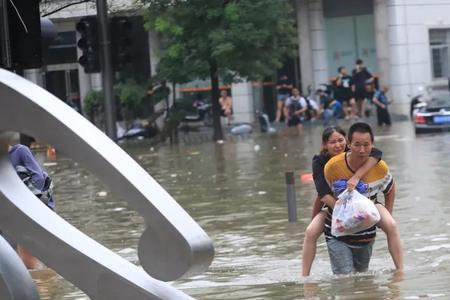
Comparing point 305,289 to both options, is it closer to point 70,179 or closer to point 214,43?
point 70,179

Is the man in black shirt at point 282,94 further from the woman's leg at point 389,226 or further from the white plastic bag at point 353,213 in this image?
the white plastic bag at point 353,213

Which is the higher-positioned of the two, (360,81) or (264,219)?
(360,81)

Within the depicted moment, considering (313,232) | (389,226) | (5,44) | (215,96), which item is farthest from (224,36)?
(5,44)

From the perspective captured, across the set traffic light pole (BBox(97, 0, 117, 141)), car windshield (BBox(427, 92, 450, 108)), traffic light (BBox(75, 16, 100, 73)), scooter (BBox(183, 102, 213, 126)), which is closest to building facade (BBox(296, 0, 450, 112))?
scooter (BBox(183, 102, 213, 126))

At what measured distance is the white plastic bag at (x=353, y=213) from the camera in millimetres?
10094

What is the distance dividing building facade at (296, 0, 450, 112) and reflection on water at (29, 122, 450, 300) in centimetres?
1629

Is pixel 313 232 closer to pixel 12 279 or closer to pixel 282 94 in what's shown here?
pixel 12 279

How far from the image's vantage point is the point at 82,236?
20.4 feet

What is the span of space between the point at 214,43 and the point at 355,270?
2957 cm

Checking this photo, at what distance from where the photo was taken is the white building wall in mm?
50500

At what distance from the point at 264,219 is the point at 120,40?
4.21m

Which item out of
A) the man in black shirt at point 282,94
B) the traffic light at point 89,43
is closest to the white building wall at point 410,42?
the man in black shirt at point 282,94

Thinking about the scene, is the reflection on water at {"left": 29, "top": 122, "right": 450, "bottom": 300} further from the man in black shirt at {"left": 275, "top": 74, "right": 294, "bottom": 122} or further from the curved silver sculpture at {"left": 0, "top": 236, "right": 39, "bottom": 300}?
the man in black shirt at {"left": 275, "top": 74, "right": 294, "bottom": 122}

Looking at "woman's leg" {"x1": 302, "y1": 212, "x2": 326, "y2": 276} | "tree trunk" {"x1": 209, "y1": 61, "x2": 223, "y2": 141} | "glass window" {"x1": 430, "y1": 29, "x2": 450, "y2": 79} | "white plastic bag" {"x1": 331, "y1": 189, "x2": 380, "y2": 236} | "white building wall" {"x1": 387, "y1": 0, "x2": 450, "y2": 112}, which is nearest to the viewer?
"white plastic bag" {"x1": 331, "y1": 189, "x2": 380, "y2": 236}
